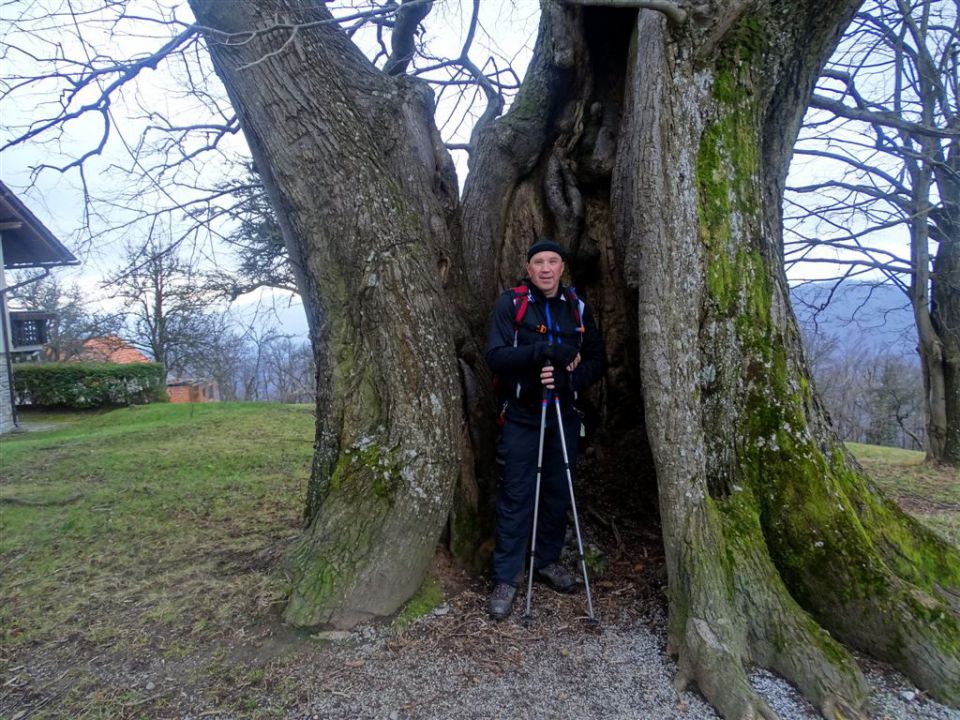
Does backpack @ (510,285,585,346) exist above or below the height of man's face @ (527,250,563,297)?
below

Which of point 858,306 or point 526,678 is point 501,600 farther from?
point 858,306

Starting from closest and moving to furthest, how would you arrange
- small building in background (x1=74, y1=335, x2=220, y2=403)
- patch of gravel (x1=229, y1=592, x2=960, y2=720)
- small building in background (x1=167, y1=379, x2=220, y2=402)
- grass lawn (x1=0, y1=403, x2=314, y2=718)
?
patch of gravel (x1=229, y1=592, x2=960, y2=720) < grass lawn (x1=0, y1=403, x2=314, y2=718) < small building in background (x1=74, y1=335, x2=220, y2=403) < small building in background (x1=167, y1=379, x2=220, y2=402)

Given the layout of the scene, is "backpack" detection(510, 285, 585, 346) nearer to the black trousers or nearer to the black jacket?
the black jacket

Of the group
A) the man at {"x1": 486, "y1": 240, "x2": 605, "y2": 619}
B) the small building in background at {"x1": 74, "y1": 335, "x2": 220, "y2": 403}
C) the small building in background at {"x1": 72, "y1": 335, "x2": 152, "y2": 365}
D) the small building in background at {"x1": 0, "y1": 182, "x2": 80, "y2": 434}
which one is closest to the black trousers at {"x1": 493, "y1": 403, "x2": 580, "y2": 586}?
the man at {"x1": 486, "y1": 240, "x2": 605, "y2": 619}

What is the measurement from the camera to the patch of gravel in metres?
2.40

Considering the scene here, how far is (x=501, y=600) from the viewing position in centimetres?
318

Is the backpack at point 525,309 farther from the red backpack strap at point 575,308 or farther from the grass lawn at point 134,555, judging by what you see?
the grass lawn at point 134,555

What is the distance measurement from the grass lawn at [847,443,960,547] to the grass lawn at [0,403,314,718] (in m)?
4.80

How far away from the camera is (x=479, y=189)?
4371 mm

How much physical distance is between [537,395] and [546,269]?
742 millimetres

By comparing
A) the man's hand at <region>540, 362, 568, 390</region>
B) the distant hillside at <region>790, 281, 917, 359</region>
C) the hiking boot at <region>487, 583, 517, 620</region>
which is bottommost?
the hiking boot at <region>487, 583, 517, 620</region>

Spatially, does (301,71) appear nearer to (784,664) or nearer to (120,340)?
(784,664)

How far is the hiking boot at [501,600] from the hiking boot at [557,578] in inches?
11.3

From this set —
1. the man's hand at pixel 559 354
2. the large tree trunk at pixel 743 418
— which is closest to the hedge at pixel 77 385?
the man's hand at pixel 559 354
